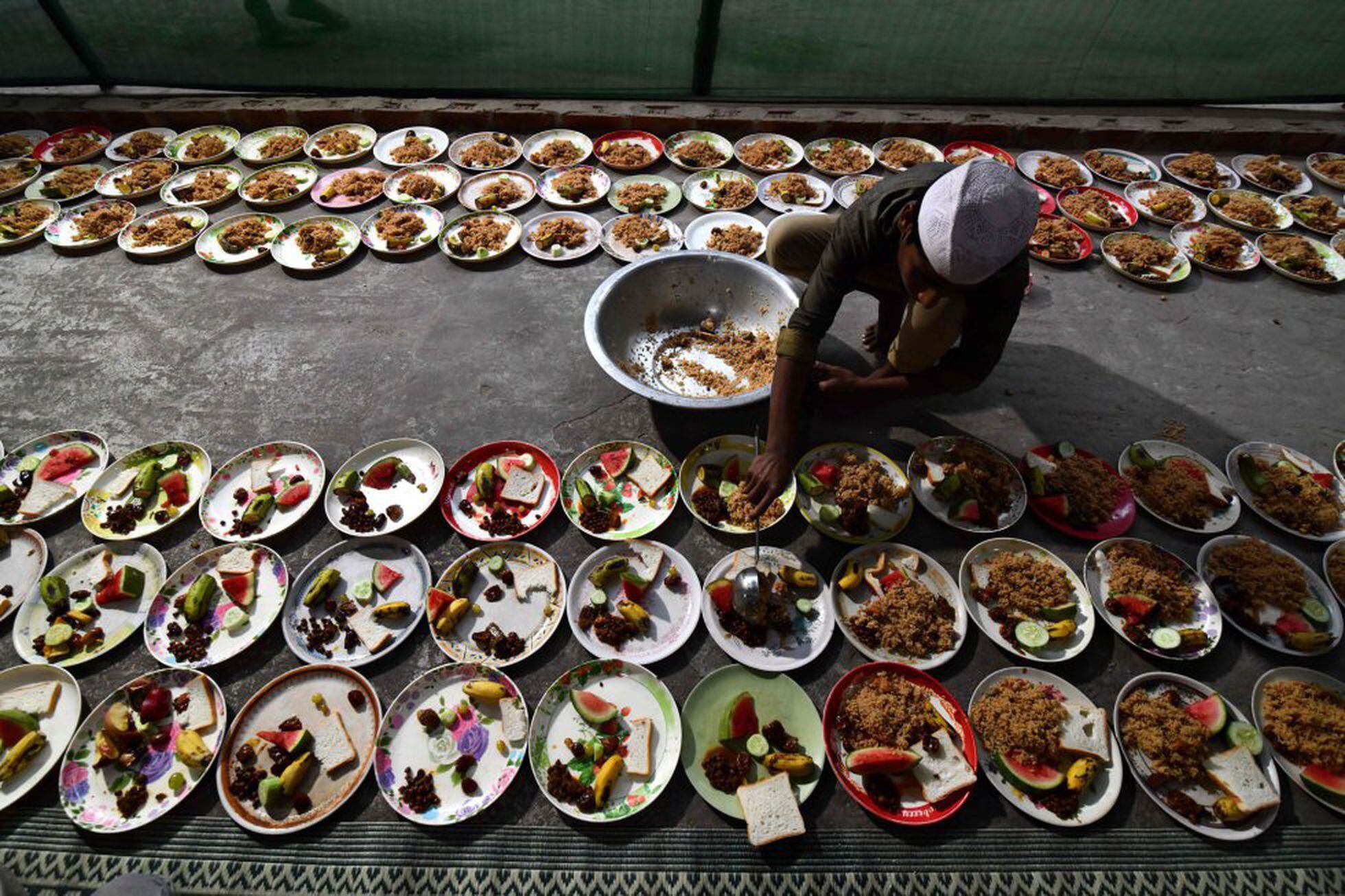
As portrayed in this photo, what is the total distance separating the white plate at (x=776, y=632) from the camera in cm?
354

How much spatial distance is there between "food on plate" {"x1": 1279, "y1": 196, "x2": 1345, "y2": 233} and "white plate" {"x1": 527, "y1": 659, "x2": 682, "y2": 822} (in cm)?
828

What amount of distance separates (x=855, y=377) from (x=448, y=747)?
134 inches

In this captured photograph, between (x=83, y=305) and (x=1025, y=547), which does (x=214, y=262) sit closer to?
(x=83, y=305)

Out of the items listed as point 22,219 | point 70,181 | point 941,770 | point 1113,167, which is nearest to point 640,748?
point 941,770

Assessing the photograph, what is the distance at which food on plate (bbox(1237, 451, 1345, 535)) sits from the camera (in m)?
4.14

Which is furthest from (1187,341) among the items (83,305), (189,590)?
(83,305)

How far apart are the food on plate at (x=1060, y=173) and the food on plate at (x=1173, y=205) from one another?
739 mm

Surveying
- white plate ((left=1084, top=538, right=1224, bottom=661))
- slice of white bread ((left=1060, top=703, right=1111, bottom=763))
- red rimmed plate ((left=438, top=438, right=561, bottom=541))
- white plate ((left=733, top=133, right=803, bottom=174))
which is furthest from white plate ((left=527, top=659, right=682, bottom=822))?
white plate ((left=733, top=133, right=803, bottom=174))

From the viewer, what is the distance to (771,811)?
3.00m

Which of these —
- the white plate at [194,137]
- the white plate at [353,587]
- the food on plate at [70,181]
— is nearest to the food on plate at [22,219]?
the food on plate at [70,181]

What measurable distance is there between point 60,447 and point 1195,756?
7.37 meters

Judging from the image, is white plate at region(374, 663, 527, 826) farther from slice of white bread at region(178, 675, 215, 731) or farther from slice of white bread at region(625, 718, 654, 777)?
slice of white bread at region(178, 675, 215, 731)

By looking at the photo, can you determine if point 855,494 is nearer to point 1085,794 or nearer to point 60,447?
point 1085,794

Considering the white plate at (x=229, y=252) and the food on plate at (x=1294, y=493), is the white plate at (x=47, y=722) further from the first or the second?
the food on plate at (x=1294, y=493)
